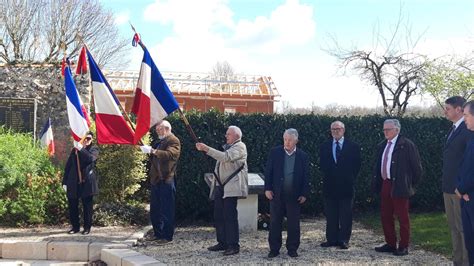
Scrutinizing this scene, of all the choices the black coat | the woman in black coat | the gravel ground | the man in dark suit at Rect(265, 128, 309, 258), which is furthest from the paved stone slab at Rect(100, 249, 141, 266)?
A: the man in dark suit at Rect(265, 128, 309, 258)

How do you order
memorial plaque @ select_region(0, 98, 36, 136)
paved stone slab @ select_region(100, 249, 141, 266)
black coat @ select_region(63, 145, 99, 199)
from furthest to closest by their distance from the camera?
memorial plaque @ select_region(0, 98, 36, 136) < black coat @ select_region(63, 145, 99, 199) < paved stone slab @ select_region(100, 249, 141, 266)

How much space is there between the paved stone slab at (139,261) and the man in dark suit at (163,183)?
1.03 meters

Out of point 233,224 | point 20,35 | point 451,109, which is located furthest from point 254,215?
point 20,35

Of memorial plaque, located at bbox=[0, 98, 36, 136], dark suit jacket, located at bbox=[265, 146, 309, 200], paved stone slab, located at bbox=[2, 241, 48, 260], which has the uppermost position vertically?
memorial plaque, located at bbox=[0, 98, 36, 136]

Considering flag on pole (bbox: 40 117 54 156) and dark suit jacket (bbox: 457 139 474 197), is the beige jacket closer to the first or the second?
dark suit jacket (bbox: 457 139 474 197)

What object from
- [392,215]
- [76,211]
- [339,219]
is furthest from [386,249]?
[76,211]

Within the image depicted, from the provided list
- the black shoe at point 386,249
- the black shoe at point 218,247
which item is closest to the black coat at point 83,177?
the black shoe at point 218,247

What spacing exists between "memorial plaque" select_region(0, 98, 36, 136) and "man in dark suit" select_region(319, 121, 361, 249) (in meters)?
7.83

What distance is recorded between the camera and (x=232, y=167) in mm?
6820

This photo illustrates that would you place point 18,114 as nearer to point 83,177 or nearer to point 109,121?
point 83,177

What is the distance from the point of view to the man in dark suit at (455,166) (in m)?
5.68

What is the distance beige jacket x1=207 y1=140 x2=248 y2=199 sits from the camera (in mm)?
6652

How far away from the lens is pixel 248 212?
8.57 metres

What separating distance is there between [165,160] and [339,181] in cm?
259
